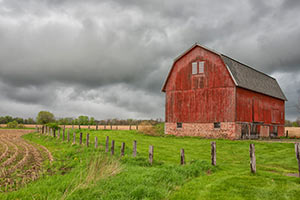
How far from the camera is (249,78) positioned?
28625 millimetres

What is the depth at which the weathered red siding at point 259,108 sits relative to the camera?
1001 inches

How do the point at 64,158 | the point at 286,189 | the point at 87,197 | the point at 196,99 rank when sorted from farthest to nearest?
the point at 196,99
the point at 64,158
the point at 286,189
the point at 87,197

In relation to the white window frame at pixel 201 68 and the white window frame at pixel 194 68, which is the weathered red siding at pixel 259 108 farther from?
the white window frame at pixel 194 68

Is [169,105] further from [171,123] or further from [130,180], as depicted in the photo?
[130,180]

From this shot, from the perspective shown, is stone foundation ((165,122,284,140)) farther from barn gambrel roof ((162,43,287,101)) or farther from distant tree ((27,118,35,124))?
distant tree ((27,118,35,124))

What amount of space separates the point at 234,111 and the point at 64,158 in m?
16.7

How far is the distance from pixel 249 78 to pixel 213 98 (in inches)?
233

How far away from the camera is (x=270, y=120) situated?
31516 mm

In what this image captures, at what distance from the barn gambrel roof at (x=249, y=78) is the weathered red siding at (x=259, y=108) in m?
0.57

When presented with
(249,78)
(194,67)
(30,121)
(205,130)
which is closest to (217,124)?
(205,130)

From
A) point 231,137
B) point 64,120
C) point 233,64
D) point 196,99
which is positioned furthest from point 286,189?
point 64,120

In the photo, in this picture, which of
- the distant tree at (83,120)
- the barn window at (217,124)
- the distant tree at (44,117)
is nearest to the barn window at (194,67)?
the barn window at (217,124)

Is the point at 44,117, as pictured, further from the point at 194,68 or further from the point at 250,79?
the point at 250,79

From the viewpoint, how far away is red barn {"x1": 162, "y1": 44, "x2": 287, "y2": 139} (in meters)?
25.0
